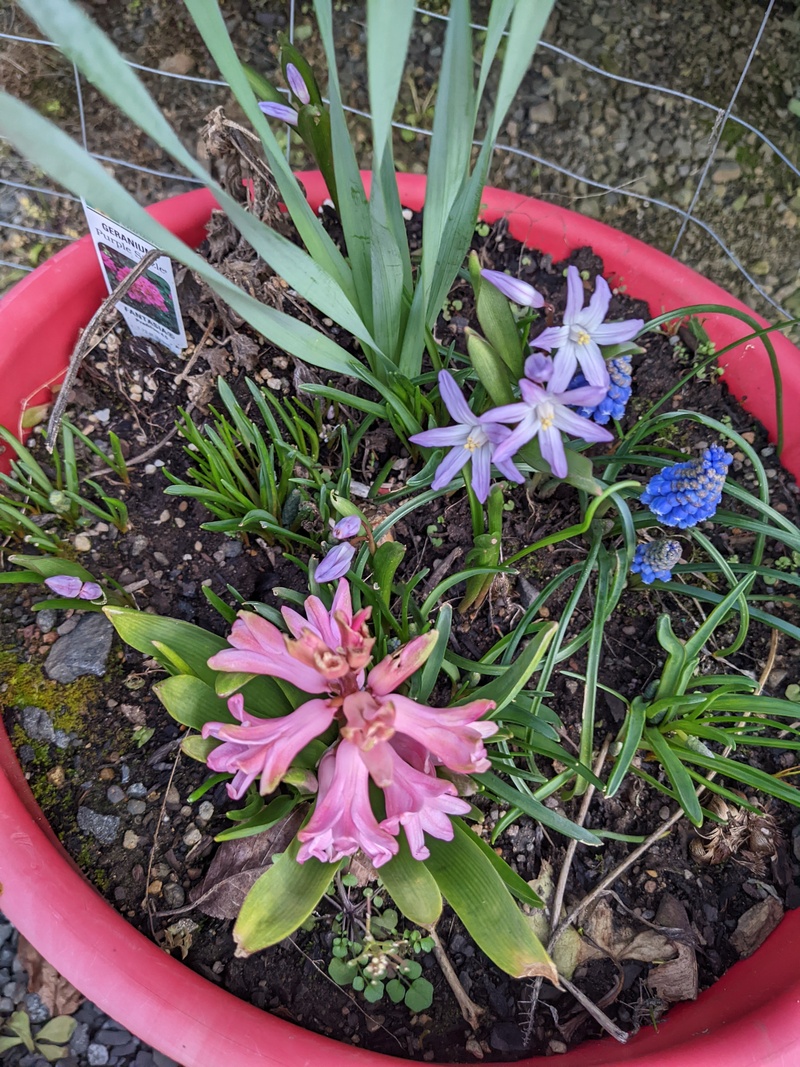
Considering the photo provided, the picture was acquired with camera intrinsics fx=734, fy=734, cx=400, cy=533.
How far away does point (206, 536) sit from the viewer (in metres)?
1.45

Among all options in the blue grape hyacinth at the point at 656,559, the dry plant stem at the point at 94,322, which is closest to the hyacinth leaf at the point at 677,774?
the blue grape hyacinth at the point at 656,559

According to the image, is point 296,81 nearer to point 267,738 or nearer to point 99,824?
point 267,738

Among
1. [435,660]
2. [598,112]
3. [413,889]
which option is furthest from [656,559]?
[598,112]

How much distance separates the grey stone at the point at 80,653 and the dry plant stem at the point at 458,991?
0.73m

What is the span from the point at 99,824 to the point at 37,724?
0.69 feet

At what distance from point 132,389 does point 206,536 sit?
39cm

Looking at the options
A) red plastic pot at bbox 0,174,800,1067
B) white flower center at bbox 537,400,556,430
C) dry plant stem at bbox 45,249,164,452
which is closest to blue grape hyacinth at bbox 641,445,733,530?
white flower center at bbox 537,400,556,430

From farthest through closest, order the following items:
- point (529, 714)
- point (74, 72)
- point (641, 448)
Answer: point (74, 72) → point (641, 448) → point (529, 714)

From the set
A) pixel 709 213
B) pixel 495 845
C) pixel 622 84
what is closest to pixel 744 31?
pixel 622 84

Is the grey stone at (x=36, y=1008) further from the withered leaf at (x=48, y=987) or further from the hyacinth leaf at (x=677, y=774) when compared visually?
the hyacinth leaf at (x=677, y=774)

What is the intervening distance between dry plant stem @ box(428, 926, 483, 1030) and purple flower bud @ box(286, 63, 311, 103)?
144cm

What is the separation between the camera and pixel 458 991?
3.76 feet

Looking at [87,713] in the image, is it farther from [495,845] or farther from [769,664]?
[769,664]

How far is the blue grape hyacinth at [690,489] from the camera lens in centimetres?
109
